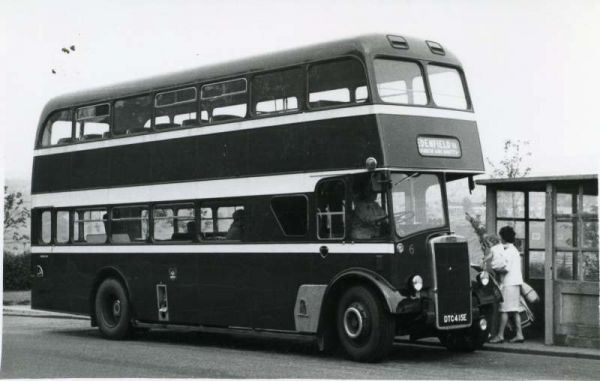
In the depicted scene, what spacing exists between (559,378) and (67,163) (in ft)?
30.9

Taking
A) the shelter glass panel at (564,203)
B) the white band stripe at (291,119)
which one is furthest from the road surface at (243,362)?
the white band stripe at (291,119)

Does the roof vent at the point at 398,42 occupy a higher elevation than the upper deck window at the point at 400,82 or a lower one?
higher

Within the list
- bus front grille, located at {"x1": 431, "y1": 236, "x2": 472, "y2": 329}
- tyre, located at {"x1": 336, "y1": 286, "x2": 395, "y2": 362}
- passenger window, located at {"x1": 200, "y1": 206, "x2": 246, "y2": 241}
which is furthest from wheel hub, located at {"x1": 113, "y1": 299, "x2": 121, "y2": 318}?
bus front grille, located at {"x1": 431, "y1": 236, "x2": 472, "y2": 329}

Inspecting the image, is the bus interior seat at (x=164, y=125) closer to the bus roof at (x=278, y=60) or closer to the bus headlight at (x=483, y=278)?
the bus roof at (x=278, y=60)

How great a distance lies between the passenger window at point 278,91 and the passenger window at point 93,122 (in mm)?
3617

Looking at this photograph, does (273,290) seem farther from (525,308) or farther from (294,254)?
(525,308)

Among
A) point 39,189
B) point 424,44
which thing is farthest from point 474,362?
point 39,189

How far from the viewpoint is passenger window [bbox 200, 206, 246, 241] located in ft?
45.5

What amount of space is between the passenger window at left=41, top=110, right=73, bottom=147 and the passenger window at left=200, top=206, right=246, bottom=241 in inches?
146

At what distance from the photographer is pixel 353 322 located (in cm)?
1218

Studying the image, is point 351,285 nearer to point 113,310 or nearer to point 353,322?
point 353,322

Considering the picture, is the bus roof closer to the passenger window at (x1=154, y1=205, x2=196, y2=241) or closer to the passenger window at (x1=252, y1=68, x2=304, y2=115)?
the passenger window at (x1=252, y1=68, x2=304, y2=115)

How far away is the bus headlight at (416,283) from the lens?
11.8 metres

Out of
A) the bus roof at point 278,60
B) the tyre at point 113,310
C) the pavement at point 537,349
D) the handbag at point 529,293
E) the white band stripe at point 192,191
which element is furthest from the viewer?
the tyre at point 113,310
